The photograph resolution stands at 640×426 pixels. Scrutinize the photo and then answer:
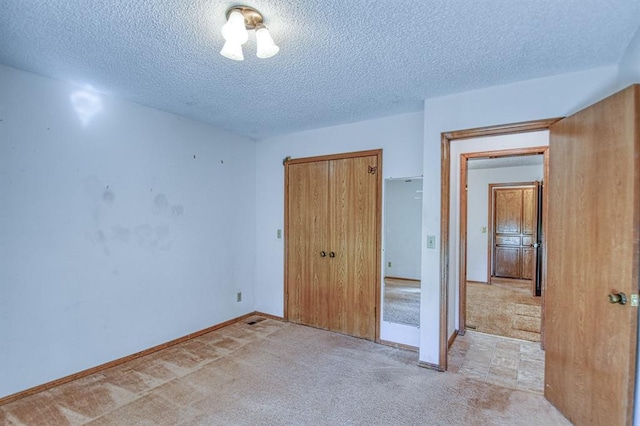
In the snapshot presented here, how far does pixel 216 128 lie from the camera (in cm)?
368

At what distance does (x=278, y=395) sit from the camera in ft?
7.57

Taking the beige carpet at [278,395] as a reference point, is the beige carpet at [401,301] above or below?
above

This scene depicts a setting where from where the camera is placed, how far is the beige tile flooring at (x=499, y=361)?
2.57 metres

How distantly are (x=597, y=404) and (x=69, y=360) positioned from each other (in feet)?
12.1

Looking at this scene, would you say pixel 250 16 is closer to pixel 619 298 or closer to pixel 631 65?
pixel 631 65

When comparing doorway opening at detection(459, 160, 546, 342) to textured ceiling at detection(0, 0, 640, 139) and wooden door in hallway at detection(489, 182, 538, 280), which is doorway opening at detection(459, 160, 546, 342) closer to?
wooden door in hallway at detection(489, 182, 538, 280)

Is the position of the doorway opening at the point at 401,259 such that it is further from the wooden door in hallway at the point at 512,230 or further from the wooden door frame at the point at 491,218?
the wooden door in hallway at the point at 512,230

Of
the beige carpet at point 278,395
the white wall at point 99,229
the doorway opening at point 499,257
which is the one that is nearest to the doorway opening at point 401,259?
the beige carpet at point 278,395

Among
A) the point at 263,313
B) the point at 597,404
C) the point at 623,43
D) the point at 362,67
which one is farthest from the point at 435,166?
the point at 263,313

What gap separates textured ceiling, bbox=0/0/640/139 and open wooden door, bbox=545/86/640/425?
50 centimetres

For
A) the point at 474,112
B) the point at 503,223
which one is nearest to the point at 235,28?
the point at 474,112

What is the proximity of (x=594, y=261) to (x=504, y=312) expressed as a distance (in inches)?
116

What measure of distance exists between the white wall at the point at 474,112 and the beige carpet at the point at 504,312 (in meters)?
1.46

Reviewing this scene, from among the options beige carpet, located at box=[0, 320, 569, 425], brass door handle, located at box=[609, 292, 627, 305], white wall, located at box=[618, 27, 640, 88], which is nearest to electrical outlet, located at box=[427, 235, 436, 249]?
beige carpet, located at box=[0, 320, 569, 425]
